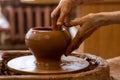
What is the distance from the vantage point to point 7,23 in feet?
18.5

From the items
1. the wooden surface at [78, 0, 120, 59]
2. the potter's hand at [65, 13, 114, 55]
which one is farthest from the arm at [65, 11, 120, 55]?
the wooden surface at [78, 0, 120, 59]

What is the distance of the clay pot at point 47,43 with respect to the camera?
1219 mm

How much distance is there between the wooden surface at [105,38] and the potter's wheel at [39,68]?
1228 millimetres

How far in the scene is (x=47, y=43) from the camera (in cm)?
122

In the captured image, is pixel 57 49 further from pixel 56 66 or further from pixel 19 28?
pixel 19 28

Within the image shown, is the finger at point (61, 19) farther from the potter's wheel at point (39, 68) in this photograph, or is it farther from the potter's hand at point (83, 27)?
the potter's wheel at point (39, 68)

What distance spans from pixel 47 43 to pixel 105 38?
1498 mm

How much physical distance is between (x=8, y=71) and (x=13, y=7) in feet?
15.6

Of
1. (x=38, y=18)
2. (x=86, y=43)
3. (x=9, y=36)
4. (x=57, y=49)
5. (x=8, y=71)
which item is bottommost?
(x=9, y=36)

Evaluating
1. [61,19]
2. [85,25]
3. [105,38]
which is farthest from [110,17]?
[105,38]

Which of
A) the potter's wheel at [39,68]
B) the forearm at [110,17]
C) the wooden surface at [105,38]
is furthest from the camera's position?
the wooden surface at [105,38]

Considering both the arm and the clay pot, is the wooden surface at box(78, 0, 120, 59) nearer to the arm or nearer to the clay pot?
the arm

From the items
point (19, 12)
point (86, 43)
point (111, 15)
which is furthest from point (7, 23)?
point (111, 15)

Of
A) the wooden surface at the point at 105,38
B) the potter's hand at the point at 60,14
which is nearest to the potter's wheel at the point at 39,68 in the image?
the potter's hand at the point at 60,14
